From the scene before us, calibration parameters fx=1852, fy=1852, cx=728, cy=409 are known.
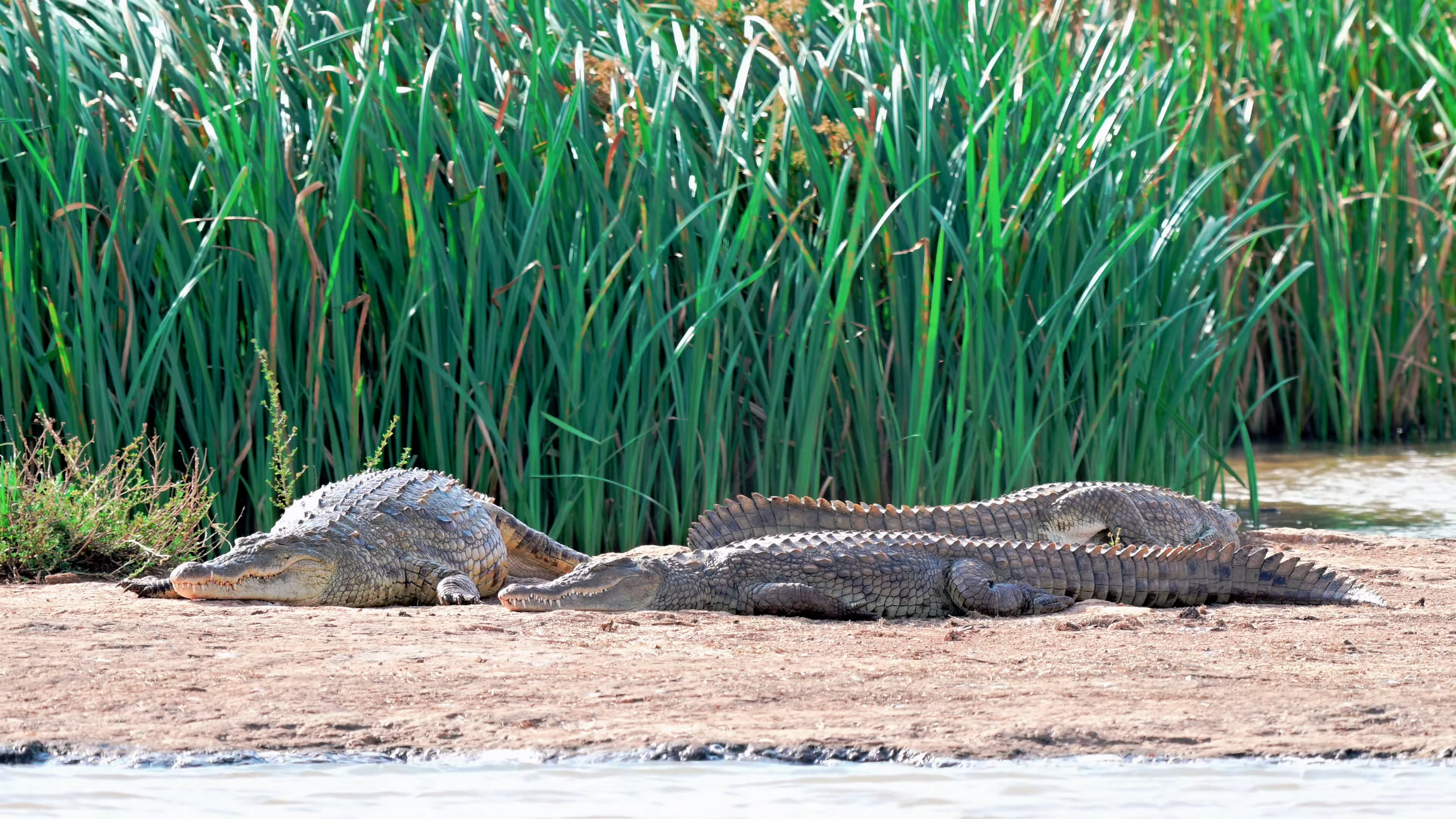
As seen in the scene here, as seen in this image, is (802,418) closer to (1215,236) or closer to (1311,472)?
(1215,236)

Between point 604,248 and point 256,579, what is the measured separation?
1.85 m

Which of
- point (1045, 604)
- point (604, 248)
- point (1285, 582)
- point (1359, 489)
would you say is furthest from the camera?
point (1359, 489)

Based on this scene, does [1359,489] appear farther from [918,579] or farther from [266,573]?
[266,573]

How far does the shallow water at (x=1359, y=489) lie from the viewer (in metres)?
8.01

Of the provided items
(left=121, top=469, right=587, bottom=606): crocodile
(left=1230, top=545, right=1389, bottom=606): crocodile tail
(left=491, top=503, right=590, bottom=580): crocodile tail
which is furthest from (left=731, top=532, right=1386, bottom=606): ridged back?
(left=121, top=469, right=587, bottom=606): crocodile

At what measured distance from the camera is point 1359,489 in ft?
30.0

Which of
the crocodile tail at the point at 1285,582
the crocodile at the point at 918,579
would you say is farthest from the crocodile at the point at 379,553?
the crocodile tail at the point at 1285,582

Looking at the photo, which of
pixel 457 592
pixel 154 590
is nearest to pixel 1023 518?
pixel 457 592

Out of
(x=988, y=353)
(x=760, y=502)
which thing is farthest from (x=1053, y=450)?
(x=760, y=502)

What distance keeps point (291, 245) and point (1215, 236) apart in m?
3.81

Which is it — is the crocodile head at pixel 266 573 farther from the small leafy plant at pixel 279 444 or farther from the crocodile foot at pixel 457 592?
the small leafy plant at pixel 279 444

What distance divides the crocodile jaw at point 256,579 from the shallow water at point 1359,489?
440 centimetres

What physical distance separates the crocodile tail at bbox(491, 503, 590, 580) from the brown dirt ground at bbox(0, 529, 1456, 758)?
2.77 feet

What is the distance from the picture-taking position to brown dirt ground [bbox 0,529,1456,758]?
3.68 m
